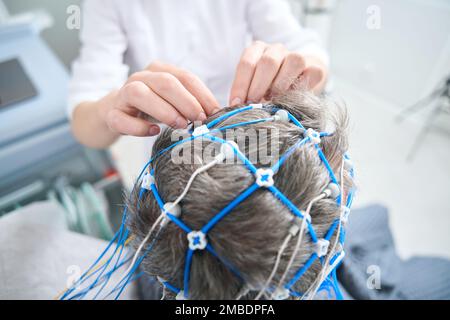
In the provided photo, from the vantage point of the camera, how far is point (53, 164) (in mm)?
938

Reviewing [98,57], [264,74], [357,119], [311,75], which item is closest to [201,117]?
[264,74]

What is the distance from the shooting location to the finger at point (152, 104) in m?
0.45

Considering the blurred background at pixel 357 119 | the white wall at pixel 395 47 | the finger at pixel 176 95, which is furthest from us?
the white wall at pixel 395 47

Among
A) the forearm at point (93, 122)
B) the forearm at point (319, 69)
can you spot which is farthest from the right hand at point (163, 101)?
the forearm at point (319, 69)

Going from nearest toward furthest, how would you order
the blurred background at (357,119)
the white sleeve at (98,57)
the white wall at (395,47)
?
1. the white sleeve at (98,57)
2. the blurred background at (357,119)
3. the white wall at (395,47)

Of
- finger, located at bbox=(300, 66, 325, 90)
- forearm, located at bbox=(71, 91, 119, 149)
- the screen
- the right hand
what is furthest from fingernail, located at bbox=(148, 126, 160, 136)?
the screen

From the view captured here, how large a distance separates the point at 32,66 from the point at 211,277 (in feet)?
3.48

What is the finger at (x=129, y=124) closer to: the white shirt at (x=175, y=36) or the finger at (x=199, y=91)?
the finger at (x=199, y=91)

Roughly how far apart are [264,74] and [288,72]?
0.05m

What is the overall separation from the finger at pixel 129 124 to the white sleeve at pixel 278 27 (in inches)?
18.9

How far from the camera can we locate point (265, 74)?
0.47m

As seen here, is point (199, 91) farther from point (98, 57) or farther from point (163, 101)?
point (98, 57)

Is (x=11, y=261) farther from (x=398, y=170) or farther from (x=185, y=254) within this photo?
(x=398, y=170)
